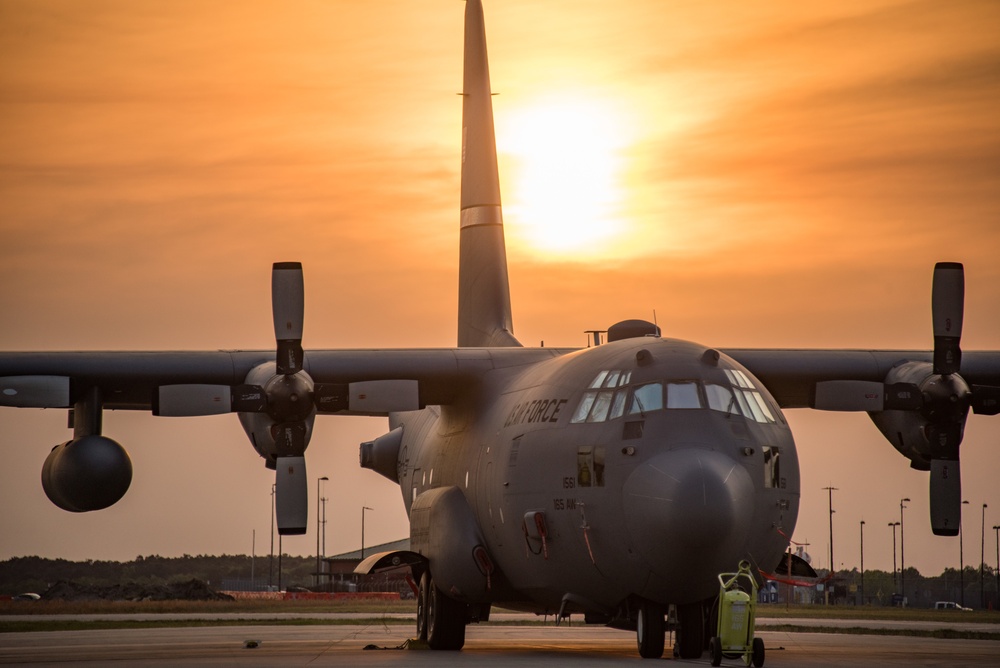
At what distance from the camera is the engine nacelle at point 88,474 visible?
70.3 feet

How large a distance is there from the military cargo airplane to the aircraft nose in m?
0.02

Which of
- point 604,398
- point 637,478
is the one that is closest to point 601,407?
point 604,398

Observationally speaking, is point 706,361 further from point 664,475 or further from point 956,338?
point 956,338

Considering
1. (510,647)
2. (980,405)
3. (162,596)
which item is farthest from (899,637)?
(162,596)

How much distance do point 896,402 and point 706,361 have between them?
16.0 feet

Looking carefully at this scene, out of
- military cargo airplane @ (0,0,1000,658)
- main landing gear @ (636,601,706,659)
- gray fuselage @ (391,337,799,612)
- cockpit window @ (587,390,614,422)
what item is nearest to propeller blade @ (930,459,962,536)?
military cargo airplane @ (0,0,1000,658)

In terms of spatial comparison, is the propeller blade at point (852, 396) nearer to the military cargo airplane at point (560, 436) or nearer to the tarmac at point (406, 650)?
the military cargo airplane at point (560, 436)

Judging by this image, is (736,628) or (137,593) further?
(137,593)

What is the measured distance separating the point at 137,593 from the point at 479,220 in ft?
126

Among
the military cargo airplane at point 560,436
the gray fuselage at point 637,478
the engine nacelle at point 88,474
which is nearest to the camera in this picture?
the gray fuselage at point 637,478

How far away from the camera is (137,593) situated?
6141 cm

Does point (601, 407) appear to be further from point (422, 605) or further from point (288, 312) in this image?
point (422, 605)

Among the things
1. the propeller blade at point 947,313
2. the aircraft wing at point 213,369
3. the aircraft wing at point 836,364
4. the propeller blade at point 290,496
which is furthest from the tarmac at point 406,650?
the aircraft wing at point 836,364

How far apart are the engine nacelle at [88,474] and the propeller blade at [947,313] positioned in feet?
41.3
